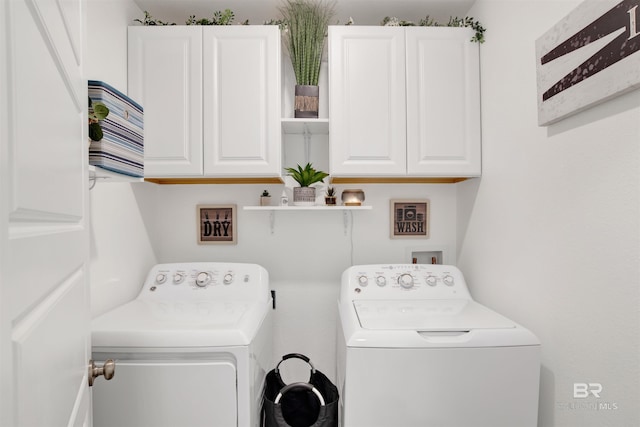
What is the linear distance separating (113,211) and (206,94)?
75cm

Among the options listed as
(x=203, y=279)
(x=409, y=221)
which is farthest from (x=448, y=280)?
(x=203, y=279)

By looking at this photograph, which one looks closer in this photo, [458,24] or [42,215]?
[42,215]

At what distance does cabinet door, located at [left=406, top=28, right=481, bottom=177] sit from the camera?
1.79m

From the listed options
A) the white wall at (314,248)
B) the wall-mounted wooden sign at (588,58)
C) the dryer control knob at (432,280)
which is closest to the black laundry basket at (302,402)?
the white wall at (314,248)

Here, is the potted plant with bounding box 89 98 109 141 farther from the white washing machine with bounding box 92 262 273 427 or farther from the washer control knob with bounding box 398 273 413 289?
the washer control knob with bounding box 398 273 413 289

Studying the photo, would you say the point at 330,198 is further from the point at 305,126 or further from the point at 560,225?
the point at 560,225

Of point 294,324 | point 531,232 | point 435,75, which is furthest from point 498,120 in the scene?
point 294,324

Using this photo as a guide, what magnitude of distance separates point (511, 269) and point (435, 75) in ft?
3.45

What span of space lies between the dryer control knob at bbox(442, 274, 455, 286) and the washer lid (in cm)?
10

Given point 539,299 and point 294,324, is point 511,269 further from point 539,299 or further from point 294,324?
point 294,324

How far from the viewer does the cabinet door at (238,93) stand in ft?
5.79

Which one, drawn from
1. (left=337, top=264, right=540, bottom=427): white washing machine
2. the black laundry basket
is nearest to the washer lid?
(left=337, top=264, right=540, bottom=427): white washing machine

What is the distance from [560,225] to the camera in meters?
1.25

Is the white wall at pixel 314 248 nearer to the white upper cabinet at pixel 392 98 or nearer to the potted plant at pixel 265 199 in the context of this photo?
the potted plant at pixel 265 199
